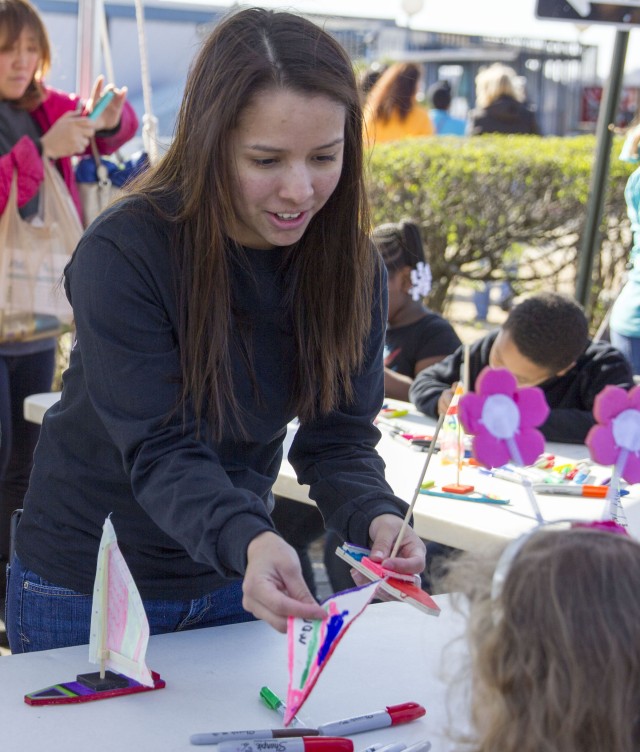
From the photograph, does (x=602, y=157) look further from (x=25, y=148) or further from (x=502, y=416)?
(x=502, y=416)

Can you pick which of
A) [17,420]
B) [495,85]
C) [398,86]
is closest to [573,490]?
[17,420]

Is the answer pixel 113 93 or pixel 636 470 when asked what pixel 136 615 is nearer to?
pixel 636 470

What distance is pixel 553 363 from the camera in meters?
2.92

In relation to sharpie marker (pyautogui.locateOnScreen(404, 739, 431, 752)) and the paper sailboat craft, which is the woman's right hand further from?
sharpie marker (pyautogui.locateOnScreen(404, 739, 431, 752))

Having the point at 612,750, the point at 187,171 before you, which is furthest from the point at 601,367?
the point at 612,750

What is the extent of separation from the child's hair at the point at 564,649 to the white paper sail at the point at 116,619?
49cm

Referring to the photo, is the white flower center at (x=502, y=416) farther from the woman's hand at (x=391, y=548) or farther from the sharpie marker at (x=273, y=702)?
the sharpie marker at (x=273, y=702)

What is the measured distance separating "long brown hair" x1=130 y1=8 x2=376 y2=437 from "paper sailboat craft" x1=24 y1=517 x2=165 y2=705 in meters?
Answer: 0.22

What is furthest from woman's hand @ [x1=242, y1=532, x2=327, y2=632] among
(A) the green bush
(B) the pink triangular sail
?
(A) the green bush

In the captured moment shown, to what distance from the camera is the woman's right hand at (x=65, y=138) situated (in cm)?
317

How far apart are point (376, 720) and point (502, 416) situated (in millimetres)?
411

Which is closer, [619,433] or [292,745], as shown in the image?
[292,745]

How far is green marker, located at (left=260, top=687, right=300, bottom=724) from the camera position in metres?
1.36

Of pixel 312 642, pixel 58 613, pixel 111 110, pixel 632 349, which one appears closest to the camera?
pixel 312 642
